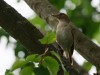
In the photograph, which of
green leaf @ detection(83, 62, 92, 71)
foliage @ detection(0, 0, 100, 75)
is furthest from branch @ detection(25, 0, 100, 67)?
green leaf @ detection(83, 62, 92, 71)

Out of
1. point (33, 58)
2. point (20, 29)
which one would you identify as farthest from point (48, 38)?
point (20, 29)

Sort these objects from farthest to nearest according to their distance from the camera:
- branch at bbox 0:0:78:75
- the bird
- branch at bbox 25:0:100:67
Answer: branch at bbox 25:0:100:67 → branch at bbox 0:0:78:75 → the bird

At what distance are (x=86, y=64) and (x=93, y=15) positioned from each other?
0.32 m

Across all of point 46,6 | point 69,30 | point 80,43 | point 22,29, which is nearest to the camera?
point 69,30

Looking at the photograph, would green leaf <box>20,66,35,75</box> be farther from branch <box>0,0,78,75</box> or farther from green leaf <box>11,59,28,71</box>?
branch <box>0,0,78,75</box>

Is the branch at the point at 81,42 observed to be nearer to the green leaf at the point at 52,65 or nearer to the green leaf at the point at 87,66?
the green leaf at the point at 87,66

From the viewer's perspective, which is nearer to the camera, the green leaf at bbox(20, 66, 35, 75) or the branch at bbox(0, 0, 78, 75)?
the green leaf at bbox(20, 66, 35, 75)

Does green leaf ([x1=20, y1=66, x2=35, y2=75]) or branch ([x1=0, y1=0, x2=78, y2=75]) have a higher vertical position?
branch ([x1=0, y1=0, x2=78, y2=75])

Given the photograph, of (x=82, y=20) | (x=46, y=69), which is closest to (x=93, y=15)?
(x=82, y=20)

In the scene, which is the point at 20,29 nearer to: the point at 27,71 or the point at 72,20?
the point at 27,71

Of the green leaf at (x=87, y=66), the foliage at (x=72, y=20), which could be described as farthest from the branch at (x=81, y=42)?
the green leaf at (x=87, y=66)

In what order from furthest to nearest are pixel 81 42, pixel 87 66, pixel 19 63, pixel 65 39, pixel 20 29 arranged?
1. pixel 87 66
2. pixel 81 42
3. pixel 20 29
4. pixel 65 39
5. pixel 19 63

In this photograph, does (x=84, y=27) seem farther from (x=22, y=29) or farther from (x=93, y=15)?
(x=22, y=29)

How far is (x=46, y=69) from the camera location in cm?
130
